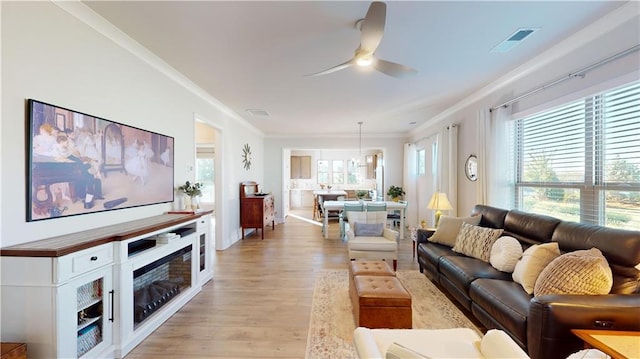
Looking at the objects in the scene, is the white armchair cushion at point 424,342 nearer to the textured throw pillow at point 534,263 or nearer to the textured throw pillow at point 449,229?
the textured throw pillow at point 534,263

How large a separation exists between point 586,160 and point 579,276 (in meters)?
1.41

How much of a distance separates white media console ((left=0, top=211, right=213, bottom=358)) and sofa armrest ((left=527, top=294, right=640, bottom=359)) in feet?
9.54

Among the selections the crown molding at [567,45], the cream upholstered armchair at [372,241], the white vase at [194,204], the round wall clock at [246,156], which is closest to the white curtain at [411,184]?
the cream upholstered armchair at [372,241]

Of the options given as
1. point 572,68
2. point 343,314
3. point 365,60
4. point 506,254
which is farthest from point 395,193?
point 365,60

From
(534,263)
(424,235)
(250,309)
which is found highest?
(534,263)

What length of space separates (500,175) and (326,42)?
9.30 ft

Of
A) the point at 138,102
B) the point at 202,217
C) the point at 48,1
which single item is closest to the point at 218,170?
the point at 202,217

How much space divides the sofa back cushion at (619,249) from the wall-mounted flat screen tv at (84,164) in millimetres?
3903

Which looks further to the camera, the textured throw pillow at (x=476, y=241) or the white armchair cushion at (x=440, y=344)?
the textured throw pillow at (x=476, y=241)

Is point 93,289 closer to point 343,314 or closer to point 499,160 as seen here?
point 343,314

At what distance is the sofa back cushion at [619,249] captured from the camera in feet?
5.89

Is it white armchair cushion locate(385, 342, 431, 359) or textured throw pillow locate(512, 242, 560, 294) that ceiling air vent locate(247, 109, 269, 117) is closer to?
textured throw pillow locate(512, 242, 560, 294)

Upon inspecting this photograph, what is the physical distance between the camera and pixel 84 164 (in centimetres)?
212

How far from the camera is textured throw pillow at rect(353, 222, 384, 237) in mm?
4379
